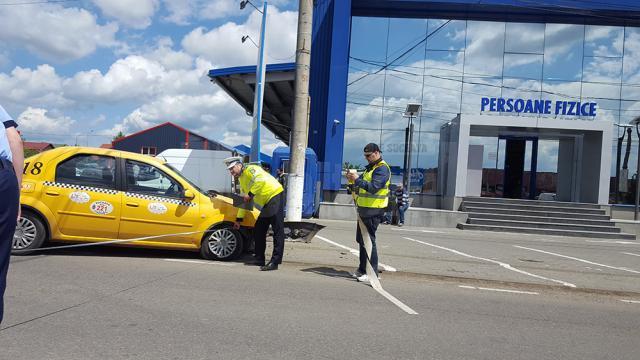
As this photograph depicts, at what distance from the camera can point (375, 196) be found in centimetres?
679

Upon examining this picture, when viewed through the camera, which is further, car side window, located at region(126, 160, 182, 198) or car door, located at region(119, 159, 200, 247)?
car side window, located at region(126, 160, 182, 198)

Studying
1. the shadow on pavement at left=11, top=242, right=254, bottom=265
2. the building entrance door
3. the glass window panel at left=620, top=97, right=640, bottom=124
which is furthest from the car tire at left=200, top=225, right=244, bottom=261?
the glass window panel at left=620, top=97, right=640, bottom=124

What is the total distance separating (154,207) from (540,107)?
20061 mm

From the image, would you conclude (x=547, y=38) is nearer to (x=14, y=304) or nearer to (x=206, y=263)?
(x=206, y=263)

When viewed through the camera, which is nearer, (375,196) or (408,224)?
(375,196)

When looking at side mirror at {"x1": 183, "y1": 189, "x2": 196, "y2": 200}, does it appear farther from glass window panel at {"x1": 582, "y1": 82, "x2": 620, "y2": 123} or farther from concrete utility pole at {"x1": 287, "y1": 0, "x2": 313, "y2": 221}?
glass window panel at {"x1": 582, "y1": 82, "x2": 620, "y2": 123}

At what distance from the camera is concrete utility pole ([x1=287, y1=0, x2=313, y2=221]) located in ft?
33.1

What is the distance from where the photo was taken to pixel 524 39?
22.8 meters

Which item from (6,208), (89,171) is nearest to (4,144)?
(6,208)

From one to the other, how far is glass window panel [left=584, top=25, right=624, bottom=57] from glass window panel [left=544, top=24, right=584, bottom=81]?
32 cm

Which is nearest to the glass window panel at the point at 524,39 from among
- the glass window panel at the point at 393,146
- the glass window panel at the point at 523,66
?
the glass window panel at the point at 523,66

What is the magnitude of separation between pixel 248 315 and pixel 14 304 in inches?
90.8

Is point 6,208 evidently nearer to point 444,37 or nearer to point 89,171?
point 89,171

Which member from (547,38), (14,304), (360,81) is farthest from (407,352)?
(547,38)
